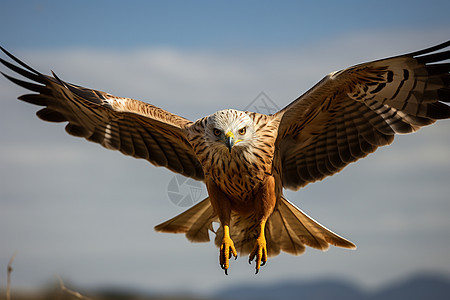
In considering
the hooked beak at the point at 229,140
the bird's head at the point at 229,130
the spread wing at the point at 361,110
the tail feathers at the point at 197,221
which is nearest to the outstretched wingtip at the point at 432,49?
the spread wing at the point at 361,110

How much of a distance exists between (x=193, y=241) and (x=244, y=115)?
2.22m

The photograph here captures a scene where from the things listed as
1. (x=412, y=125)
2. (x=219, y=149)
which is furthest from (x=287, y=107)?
(x=412, y=125)

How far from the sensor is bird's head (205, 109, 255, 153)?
5.27 metres

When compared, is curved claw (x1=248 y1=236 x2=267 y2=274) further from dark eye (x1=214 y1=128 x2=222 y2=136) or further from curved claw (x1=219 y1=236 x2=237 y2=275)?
dark eye (x1=214 y1=128 x2=222 y2=136)

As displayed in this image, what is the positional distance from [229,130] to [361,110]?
209 cm

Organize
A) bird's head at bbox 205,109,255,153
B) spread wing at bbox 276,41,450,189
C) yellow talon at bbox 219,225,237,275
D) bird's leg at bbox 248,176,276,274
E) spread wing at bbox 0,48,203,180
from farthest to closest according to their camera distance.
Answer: spread wing at bbox 0,48,203,180 → spread wing at bbox 276,41,450,189 → bird's leg at bbox 248,176,276,274 → yellow talon at bbox 219,225,237,275 → bird's head at bbox 205,109,255,153

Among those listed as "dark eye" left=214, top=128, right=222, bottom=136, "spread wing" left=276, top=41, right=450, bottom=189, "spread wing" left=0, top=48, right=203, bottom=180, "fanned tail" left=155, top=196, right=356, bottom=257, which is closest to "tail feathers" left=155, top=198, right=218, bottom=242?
"fanned tail" left=155, top=196, right=356, bottom=257

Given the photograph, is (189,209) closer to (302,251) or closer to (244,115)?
(302,251)

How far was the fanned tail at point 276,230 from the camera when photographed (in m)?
6.77

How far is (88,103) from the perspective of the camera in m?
6.86

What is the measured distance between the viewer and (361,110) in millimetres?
6598

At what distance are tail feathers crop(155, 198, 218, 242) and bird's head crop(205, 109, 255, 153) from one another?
1.64 m

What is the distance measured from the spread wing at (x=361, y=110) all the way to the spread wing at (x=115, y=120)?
1389 mm

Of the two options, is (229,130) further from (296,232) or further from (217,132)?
(296,232)
